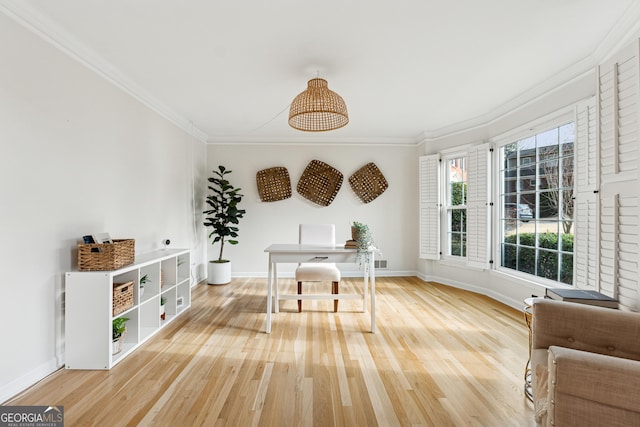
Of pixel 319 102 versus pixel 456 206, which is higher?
pixel 319 102

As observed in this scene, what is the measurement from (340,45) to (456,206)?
3.23 m

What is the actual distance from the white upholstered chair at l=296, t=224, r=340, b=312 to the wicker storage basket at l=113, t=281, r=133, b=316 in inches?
63.8

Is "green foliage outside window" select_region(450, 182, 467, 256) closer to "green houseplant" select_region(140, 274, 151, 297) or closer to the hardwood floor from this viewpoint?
the hardwood floor

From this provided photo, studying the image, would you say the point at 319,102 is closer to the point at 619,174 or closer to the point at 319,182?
the point at 619,174

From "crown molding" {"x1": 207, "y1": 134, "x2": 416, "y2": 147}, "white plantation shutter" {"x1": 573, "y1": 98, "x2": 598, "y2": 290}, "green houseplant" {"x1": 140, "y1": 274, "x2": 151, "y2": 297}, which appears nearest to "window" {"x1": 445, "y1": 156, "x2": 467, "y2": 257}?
"crown molding" {"x1": 207, "y1": 134, "x2": 416, "y2": 147}

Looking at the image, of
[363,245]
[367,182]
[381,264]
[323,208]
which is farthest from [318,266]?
[367,182]

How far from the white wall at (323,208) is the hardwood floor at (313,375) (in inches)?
74.9

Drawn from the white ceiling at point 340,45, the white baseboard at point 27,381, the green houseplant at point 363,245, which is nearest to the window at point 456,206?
the white ceiling at point 340,45

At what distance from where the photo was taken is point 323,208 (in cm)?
529

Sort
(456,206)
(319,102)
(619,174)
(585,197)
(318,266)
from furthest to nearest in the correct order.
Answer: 1. (456,206)
2. (318,266)
3. (585,197)
4. (319,102)
5. (619,174)

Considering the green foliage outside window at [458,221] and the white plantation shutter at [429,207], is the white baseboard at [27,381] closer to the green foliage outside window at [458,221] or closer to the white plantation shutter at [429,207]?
the white plantation shutter at [429,207]

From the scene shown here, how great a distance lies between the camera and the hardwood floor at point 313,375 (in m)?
1.72

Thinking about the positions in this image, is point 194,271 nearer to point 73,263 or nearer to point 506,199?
point 73,263

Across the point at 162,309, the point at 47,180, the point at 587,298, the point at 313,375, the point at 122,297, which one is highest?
the point at 47,180
